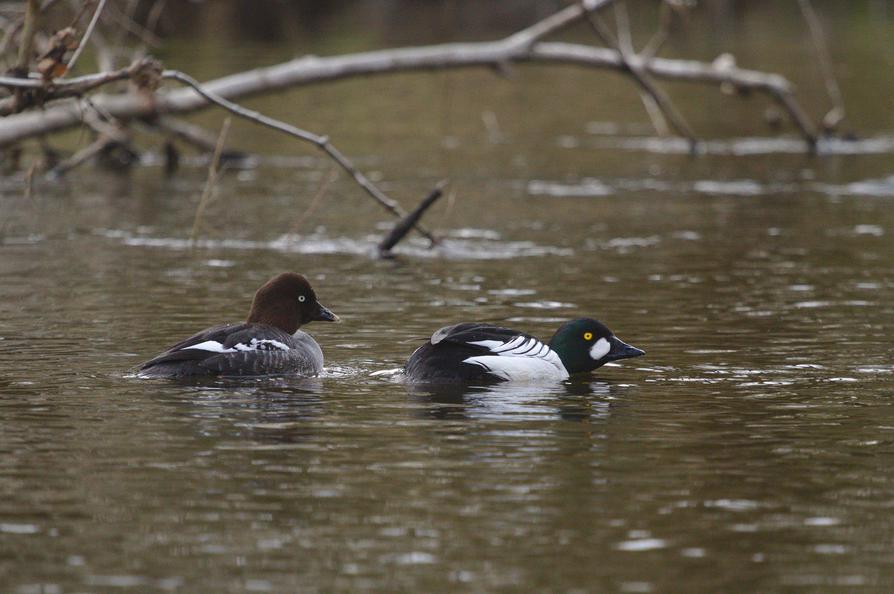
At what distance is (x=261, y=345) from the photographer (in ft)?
41.7

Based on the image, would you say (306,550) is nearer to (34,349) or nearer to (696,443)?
(696,443)

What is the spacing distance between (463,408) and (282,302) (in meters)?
2.43

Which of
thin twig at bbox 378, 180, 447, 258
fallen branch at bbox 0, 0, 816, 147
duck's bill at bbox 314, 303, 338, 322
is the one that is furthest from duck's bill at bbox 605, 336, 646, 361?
fallen branch at bbox 0, 0, 816, 147

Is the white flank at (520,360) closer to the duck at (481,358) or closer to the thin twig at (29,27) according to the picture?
the duck at (481,358)

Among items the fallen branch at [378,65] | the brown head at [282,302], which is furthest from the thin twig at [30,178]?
the fallen branch at [378,65]

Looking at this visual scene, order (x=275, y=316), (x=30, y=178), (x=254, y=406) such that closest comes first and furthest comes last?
(x=254, y=406), (x=275, y=316), (x=30, y=178)

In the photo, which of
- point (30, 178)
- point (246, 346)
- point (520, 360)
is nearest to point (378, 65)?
point (30, 178)

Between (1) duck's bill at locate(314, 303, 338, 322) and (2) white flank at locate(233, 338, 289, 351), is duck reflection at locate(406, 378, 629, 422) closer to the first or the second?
(2) white flank at locate(233, 338, 289, 351)

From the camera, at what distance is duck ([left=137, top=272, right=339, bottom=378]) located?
12.3m

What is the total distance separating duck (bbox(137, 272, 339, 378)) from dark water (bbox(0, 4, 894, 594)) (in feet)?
0.60

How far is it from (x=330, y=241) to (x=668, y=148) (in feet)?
40.9

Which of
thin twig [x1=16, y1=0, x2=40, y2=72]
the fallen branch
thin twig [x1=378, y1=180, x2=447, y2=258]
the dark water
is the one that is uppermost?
the fallen branch

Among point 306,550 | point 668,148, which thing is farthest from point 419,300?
point 668,148

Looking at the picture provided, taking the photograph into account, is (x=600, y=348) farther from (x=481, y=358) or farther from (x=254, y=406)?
(x=254, y=406)
